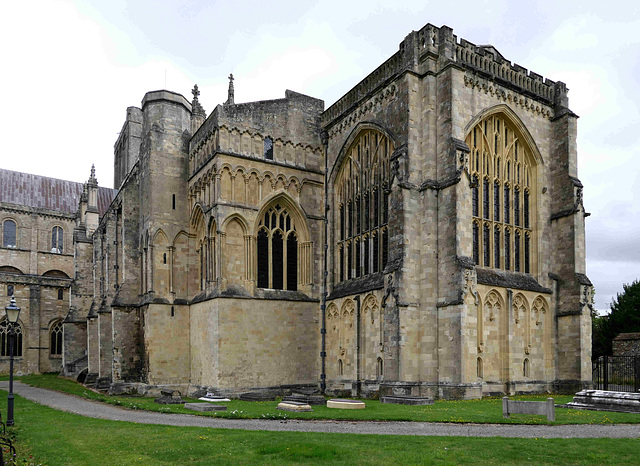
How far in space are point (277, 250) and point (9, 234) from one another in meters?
42.9

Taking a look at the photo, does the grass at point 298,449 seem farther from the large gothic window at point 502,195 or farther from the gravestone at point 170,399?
the large gothic window at point 502,195

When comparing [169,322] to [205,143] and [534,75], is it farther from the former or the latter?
[534,75]

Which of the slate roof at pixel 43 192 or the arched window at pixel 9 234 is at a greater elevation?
the slate roof at pixel 43 192

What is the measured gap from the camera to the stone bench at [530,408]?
15.0 metres

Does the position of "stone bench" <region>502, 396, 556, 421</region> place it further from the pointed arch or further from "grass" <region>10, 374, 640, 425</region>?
the pointed arch

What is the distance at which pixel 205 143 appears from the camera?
29078mm

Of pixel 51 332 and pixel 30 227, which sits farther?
pixel 30 227

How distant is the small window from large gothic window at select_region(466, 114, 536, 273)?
1000cm

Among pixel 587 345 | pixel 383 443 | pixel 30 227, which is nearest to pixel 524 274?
pixel 587 345

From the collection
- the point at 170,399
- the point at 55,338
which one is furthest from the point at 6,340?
the point at 170,399

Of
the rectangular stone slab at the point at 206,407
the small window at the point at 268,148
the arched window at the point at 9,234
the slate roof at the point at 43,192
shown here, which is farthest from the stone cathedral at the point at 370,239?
the slate roof at the point at 43,192

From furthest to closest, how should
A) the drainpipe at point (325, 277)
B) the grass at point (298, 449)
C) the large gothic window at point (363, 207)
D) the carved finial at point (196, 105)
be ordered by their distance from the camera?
the carved finial at point (196, 105), the drainpipe at point (325, 277), the large gothic window at point (363, 207), the grass at point (298, 449)

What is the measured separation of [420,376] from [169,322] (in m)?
13.9

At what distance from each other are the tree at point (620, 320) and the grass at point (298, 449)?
1218 inches
